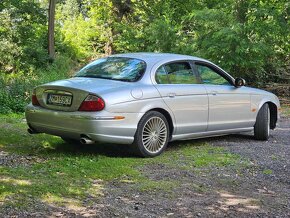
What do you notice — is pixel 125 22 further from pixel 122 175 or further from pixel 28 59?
pixel 122 175

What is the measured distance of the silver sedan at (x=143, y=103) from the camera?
579 centimetres

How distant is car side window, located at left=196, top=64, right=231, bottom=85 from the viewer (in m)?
7.26

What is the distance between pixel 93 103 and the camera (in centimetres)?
572

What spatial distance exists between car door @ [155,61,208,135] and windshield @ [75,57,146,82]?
0.31m

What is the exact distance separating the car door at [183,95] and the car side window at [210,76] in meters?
0.18

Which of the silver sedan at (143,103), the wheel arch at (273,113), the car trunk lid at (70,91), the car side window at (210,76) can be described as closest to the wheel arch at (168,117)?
the silver sedan at (143,103)

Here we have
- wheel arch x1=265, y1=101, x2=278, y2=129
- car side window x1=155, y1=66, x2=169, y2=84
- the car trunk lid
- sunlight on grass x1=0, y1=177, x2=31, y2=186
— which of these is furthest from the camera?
wheel arch x1=265, y1=101, x2=278, y2=129

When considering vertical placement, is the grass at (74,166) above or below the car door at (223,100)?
below

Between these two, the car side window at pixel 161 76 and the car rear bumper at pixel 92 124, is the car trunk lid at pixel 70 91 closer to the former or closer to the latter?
the car rear bumper at pixel 92 124

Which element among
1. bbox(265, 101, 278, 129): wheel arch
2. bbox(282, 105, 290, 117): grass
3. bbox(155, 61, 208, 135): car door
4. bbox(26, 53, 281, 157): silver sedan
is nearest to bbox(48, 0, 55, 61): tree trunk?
bbox(282, 105, 290, 117): grass

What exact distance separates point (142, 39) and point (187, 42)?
16.2ft

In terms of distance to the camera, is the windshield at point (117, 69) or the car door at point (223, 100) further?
the car door at point (223, 100)

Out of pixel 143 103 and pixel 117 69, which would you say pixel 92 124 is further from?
pixel 117 69

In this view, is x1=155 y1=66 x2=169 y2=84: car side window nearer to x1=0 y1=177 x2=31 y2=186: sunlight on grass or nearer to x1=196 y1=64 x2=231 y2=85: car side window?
x1=196 y1=64 x2=231 y2=85: car side window
